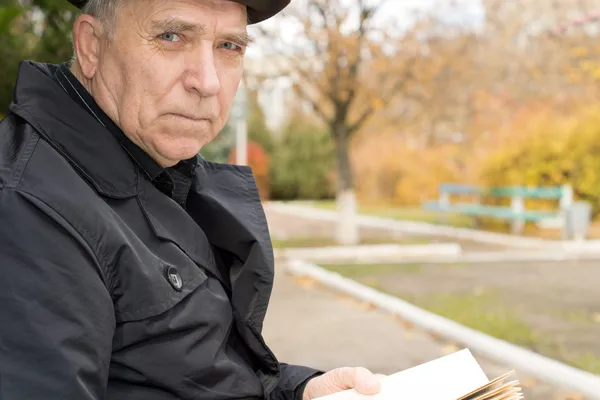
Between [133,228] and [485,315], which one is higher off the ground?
[133,228]

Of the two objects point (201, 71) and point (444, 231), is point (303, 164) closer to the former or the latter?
point (444, 231)

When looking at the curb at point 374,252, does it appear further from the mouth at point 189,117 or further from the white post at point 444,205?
the mouth at point 189,117

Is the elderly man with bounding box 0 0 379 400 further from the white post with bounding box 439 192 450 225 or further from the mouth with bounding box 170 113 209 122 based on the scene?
the white post with bounding box 439 192 450 225

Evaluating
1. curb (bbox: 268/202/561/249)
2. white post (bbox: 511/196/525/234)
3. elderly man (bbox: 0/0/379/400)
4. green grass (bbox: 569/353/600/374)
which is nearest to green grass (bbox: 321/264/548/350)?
green grass (bbox: 569/353/600/374)

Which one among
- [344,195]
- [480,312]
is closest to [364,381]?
[480,312]

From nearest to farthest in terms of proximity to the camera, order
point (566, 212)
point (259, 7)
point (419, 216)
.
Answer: point (259, 7) → point (566, 212) → point (419, 216)

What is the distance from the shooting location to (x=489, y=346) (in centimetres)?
632

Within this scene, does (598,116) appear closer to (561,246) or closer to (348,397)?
(561,246)

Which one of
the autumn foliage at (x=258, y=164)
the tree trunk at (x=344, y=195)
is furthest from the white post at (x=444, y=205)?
the autumn foliage at (x=258, y=164)

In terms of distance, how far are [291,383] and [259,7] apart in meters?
0.89

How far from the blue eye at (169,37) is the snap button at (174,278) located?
457 millimetres

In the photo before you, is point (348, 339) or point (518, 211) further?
point (518, 211)

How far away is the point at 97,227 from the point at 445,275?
9.69m

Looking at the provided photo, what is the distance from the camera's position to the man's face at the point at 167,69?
154cm
